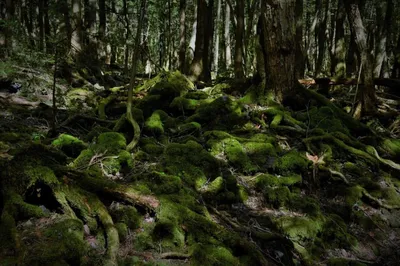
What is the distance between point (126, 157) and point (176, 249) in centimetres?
210

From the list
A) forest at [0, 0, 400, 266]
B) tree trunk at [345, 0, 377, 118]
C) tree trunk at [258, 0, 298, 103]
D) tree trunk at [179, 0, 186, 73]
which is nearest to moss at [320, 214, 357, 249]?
forest at [0, 0, 400, 266]

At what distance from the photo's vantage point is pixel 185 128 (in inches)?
279

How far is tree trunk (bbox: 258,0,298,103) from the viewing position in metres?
7.49

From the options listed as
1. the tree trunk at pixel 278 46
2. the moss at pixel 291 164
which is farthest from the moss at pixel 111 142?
the tree trunk at pixel 278 46

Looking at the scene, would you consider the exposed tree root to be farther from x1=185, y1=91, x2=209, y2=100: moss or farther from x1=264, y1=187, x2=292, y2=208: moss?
x1=185, y1=91, x2=209, y2=100: moss

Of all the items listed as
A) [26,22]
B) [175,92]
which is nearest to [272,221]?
[175,92]

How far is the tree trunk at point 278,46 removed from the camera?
749cm

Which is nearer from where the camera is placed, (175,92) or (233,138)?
(233,138)

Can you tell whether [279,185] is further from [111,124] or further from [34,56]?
[34,56]

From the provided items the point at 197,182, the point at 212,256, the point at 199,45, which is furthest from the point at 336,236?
the point at 199,45

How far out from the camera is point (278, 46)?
761cm

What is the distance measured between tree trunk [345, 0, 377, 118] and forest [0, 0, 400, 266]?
0.04 meters

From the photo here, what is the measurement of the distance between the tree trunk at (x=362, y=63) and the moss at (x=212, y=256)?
6.84 m

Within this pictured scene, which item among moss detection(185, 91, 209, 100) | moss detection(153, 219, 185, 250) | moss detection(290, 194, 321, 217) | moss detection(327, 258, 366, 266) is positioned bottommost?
moss detection(327, 258, 366, 266)
